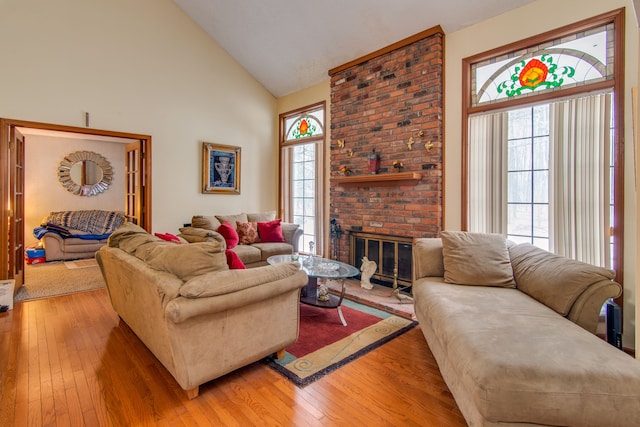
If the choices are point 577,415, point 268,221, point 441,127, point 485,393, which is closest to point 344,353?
point 485,393

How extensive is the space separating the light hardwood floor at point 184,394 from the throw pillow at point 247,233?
239 cm

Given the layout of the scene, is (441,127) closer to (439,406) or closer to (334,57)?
(334,57)

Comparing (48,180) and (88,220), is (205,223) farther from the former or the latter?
(48,180)

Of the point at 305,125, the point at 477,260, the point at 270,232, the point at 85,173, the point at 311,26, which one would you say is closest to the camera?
the point at 477,260

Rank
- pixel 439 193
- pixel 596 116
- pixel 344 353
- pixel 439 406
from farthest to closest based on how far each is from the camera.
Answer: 1. pixel 439 193
2. pixel 596 116
3. pixel 344 353
4. pixel 439 406

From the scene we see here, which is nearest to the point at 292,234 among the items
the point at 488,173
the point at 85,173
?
the point at 488,173

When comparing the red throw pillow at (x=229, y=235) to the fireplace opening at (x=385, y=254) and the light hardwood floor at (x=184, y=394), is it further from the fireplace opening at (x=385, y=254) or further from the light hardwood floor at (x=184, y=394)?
the light hardwood floor at (x=184, y=394)

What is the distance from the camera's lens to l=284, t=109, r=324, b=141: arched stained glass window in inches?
214

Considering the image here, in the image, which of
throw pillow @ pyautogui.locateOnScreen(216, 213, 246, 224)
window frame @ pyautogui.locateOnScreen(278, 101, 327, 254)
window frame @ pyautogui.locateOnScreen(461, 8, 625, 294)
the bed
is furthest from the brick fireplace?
the bed

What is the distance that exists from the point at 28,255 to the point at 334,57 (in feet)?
20.1

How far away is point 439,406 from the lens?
183cm

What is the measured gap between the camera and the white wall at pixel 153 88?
3840 mm

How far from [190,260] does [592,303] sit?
7.99ft

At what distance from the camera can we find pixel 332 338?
2686 millimetres
